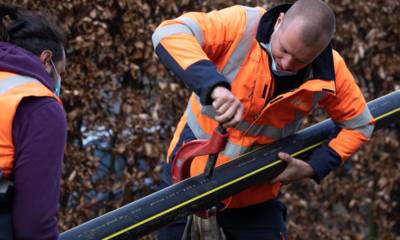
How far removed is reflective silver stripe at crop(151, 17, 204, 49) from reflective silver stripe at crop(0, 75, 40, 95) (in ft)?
2.92

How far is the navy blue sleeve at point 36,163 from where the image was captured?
7.72 feet

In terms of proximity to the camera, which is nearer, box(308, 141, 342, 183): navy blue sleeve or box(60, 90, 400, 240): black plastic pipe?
box(60, 90, 400, 240): black plastic pipe

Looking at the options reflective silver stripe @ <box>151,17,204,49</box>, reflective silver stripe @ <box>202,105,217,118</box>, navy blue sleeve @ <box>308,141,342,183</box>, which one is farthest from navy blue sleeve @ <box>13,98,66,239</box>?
navy blue sleeve @ <box>308,141,342,183</box>

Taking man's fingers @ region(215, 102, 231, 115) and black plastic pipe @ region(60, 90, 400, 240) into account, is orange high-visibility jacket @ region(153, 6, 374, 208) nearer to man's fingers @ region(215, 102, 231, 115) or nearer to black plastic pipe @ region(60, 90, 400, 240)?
black plastic pipe @ region(60, 90, 400, 240)

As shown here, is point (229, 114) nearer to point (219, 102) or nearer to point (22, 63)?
point (219, 102)

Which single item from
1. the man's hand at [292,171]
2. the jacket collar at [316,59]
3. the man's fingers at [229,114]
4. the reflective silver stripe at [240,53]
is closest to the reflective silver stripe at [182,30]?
the reflective silver stripe at [240,53]

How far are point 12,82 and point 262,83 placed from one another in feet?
4.18

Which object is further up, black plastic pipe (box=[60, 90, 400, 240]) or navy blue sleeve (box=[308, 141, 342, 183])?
black plastic pipe (box=[60, 90, 400, 240])

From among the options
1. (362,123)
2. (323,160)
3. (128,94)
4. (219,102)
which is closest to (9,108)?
(219,102)

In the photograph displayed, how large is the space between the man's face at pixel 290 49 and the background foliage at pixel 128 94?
1978mm

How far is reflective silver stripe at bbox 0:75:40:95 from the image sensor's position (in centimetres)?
241

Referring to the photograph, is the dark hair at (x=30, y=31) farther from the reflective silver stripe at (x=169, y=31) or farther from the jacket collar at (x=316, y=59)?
the jacket collar at (x=316, y=59)

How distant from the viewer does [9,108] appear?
7.72ft

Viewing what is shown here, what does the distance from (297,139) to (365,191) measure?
2.55 meters
